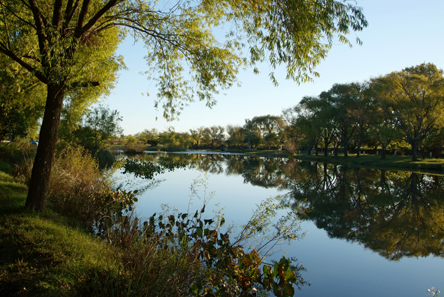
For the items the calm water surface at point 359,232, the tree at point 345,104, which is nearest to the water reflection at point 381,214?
the calm water surface at point 359,232

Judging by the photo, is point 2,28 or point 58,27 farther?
point 2,28

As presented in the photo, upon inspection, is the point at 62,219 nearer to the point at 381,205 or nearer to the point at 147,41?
the point at 147,41

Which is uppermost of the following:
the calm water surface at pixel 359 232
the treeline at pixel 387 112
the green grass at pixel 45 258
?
the treeline at pixel 387 112

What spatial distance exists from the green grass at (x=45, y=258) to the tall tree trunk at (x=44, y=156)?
0.28 metres

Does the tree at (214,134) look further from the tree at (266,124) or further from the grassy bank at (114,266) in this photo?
the grassy bank at (114,266)

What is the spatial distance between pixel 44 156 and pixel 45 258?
2.55 m

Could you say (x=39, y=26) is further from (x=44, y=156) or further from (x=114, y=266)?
(x=114, y=266)

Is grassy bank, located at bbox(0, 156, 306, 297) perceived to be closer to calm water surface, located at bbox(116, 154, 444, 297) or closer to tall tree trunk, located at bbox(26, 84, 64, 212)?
tall tree trunk, located at bbox(26, 84, 64, 212)

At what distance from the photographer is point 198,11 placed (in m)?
7.74

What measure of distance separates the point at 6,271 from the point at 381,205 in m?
12.7

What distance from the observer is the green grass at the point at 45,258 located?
3264 millimetres

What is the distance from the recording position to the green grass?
3264 millimetres

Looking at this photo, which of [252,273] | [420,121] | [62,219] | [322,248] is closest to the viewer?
[252,273]

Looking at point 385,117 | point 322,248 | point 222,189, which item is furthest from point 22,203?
point 385,117
